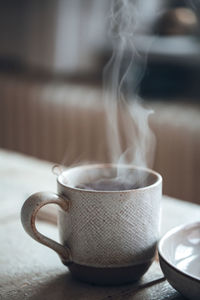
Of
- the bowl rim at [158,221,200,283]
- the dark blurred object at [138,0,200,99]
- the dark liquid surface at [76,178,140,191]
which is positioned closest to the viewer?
the bowl rim at [158,221,200,283]

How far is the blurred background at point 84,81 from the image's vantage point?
205 cm

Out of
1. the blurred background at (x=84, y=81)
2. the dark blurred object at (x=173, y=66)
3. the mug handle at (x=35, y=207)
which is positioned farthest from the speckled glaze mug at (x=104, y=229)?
the dark blurred object at (x=173, y=66)

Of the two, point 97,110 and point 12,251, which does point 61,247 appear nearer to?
point 12,251

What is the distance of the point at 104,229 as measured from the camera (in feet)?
1.86

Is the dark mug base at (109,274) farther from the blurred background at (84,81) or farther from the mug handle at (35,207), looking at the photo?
the blurred background at (84,81)

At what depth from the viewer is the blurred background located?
205 centimetres

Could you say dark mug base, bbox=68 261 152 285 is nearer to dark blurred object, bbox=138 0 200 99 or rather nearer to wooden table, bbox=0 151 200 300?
wooden table, bbox=0 151 200 300

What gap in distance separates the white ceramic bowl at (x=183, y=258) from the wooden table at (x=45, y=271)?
0.03 metres

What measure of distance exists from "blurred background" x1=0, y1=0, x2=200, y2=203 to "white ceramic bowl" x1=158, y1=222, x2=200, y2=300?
1.26 metres

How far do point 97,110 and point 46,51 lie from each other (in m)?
0.54

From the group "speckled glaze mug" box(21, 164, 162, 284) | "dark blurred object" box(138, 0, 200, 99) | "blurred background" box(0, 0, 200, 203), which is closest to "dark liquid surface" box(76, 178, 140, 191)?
"speckled glaze mug" box(21, 164, 162, 284)

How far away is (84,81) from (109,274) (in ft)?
6.95

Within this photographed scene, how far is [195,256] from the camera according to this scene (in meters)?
0.61

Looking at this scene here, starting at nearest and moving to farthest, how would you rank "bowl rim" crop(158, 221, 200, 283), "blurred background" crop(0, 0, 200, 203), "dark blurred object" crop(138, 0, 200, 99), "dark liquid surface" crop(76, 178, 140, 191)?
"bowl rim" crop(158, 221, 200, 283) < "dark liquid surface" crop(76, 178, 140, 191) < "blurred background" crop(0, 0, 200, 203) < "dark blurred object" crop(138, 0, 200, 99)
